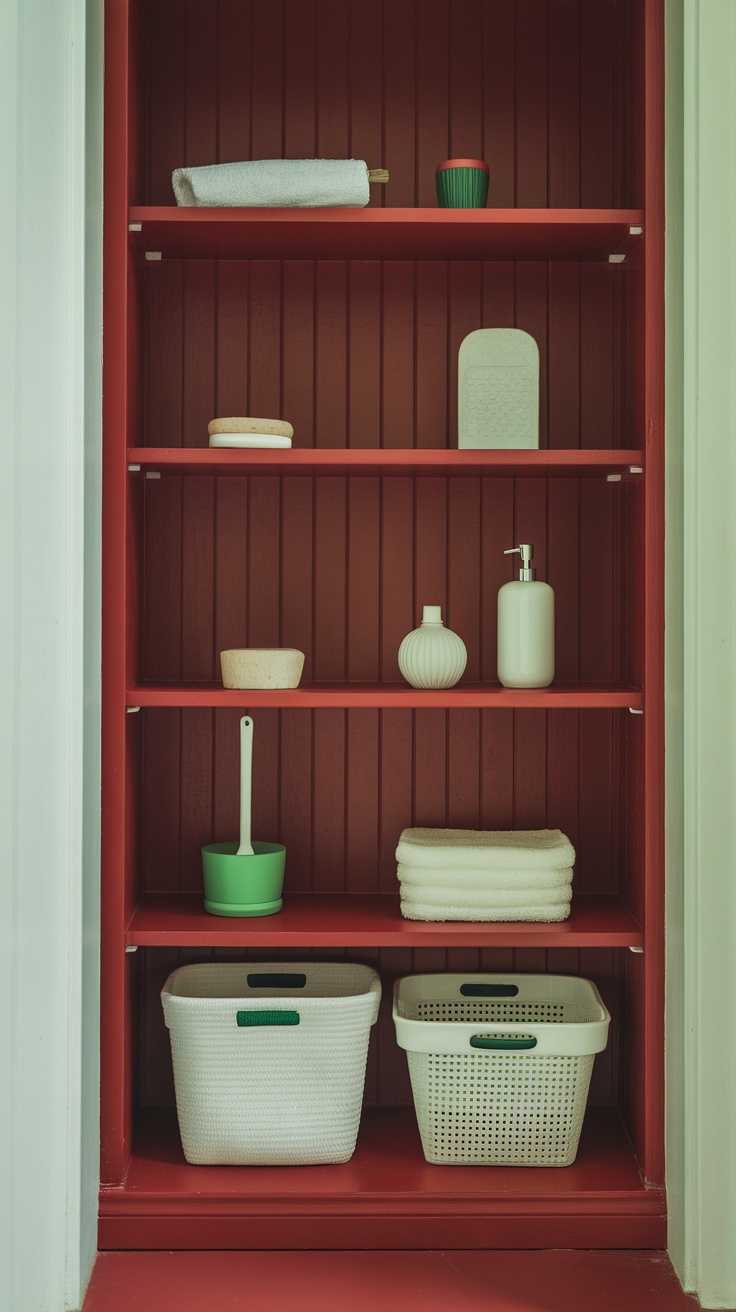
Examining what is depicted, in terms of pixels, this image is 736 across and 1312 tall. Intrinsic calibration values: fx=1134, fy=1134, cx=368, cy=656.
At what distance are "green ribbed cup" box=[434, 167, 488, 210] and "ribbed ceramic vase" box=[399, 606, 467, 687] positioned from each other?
758 mm

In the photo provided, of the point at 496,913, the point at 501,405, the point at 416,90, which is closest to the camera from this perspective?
the point at 496,913

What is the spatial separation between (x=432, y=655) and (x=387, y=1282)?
1085 mm

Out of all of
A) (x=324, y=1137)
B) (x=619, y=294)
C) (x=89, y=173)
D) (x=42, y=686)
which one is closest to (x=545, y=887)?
(x=324, y=1137)

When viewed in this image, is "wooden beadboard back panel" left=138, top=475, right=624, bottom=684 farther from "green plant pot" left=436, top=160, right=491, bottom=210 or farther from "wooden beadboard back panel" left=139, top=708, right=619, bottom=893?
"green plant pot" left=436, top=160, right=491, bottom=210

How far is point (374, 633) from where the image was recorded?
240 centimetres

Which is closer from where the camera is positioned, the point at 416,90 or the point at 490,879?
the point at 490,879

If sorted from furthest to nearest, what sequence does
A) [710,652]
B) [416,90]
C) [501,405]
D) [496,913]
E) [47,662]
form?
[416,90] → [501,405] → [496,913] → [710,652] → [47,662]

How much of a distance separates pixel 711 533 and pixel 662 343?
379mm

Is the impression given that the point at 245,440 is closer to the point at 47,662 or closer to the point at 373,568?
the point at 373,568

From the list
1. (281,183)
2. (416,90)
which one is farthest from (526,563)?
(416,90)

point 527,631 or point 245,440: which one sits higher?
point 245,440

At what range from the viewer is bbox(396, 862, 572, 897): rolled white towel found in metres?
2.11

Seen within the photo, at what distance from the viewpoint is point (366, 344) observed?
94.2 inches

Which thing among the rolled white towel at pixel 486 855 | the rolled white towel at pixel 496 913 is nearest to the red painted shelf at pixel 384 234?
the rolled white towel at pixel 486 855
